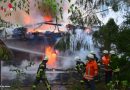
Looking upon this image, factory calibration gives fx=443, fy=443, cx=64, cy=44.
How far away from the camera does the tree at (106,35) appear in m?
21.9

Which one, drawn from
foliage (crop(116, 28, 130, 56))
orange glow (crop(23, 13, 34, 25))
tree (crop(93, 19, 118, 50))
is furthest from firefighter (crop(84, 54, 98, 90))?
orange glow (crop(23, 13, 34, 25))

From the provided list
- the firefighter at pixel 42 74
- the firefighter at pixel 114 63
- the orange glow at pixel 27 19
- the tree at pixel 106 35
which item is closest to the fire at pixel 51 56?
the orange glow at pixel 27 19

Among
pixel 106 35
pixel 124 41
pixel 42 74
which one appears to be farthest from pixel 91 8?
pixel 42 74

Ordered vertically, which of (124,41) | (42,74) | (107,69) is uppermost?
(124,41)

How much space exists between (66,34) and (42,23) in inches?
247

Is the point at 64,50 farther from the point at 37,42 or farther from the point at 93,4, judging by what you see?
the point at 93,4

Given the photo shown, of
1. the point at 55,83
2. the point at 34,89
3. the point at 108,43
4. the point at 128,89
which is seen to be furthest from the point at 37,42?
the point at 128,89

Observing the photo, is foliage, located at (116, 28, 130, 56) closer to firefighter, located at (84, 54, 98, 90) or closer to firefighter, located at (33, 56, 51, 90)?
firefighter, located at (84, 54, 98, 90)

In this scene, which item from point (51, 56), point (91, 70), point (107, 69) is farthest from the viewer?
point (51, 56)

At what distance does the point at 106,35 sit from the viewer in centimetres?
2244

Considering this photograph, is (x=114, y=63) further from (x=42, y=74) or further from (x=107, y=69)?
(x=42, y=74)

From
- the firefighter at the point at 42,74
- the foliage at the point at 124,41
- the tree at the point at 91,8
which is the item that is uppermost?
the tree at the point at 91,8

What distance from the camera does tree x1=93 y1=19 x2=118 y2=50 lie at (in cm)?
2190

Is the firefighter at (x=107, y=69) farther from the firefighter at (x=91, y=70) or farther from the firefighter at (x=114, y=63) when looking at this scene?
the firefighter at (x=91, y=70)
